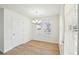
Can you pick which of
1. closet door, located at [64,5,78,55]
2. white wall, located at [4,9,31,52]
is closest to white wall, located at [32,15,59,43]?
white wall, located at [4,9,31,52]

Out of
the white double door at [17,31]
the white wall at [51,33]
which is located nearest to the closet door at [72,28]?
the white wall at [51,33]

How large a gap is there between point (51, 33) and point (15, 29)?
0.84 meters

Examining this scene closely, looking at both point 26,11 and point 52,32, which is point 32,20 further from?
point 52,32

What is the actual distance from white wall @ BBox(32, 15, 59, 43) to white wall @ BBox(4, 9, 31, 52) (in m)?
0.20

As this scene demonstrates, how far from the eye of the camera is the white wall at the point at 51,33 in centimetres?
183

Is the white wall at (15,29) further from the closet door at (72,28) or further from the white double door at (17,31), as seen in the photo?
the closet door at (72,28)

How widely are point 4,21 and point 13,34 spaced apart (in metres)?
0.40

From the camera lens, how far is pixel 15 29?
164 cm

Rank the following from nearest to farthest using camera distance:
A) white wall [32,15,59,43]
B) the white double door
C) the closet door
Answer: the closet door < the white double door < white wall [32,15,59,43]

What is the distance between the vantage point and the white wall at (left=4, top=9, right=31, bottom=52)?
167 centimetres

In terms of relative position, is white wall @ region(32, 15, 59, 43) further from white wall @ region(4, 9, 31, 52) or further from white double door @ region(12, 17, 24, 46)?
white double door @ region(12, 17, 24, 46)

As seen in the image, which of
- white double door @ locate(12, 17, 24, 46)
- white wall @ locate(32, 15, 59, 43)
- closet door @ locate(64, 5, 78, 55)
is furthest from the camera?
white wall @ locate(32, 15, 59, 43)

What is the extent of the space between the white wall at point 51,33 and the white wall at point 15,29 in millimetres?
197
